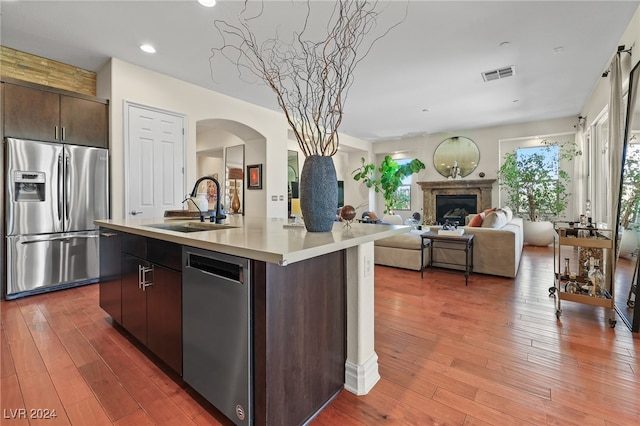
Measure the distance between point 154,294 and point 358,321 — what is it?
47.6 inches

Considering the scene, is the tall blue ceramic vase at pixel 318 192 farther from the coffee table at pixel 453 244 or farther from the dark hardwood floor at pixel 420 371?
the coffee table at pixel 453 244

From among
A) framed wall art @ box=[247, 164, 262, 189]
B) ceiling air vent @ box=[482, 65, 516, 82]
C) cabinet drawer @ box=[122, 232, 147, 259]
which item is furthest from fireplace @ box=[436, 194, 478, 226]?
cabinet drawer @ box=[122, 232, 147, 259]

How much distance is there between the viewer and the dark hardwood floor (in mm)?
1479

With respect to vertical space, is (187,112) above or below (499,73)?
below

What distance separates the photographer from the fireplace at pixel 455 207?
303 inches

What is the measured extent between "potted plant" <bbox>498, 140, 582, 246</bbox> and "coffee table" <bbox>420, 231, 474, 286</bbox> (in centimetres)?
340

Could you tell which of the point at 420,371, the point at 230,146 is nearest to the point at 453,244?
the point at 420,371

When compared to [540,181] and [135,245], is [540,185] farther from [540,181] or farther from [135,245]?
[135,245]

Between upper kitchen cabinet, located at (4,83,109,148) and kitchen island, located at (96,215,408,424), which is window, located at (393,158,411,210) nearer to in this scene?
upper kitchen cabinet, located at (4,83,109,148)

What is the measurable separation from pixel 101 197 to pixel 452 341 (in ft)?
13.4

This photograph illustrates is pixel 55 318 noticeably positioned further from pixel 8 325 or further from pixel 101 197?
pixel 101 197

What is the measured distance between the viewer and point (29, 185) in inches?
127

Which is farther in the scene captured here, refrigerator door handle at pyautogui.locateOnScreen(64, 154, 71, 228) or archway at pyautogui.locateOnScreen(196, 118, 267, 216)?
archway at pyautogui.locateOnScreen(196, 118, 267, 216)

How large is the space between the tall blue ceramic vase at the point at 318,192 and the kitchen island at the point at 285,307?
0.34ft
